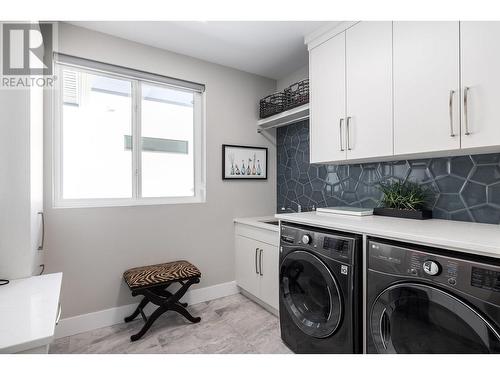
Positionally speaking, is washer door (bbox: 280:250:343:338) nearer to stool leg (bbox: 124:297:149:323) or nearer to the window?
stool leg (bbox: 124:297:149:323)

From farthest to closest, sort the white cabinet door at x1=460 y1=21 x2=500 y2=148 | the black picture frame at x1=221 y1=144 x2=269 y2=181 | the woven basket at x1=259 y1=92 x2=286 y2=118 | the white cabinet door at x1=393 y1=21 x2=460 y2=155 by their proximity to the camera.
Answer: the black picture frame at x1=221 y1=144 x2=269 y2=181
the woven basket at x1=259 y1=92 x2=286 y2=118
the white cabinet door at x1=393 y1=21 x2=460 y2=155
the white cabinet door at x1=460 y1=21 x2=500 y2=148

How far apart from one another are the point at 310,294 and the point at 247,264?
1034 millimetres

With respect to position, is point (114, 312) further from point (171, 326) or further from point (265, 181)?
point (265, 181)

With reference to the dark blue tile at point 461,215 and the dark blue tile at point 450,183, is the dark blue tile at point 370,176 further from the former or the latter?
the dark blue tile at point 461,215

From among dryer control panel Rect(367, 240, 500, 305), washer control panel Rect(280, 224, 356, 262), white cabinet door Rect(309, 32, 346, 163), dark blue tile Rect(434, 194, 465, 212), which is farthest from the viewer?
white cabinet door Rect(309, 32, 346, 163)

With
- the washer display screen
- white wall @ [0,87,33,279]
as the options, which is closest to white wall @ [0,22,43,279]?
white wall @ [0,87,33,279]

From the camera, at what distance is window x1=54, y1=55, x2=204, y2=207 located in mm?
2102

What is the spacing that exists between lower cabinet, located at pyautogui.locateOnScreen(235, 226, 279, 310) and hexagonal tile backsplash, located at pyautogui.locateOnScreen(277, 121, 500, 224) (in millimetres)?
670

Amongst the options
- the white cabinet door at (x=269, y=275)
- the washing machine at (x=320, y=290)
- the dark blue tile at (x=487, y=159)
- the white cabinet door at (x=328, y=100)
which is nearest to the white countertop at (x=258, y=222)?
the white cabinet door at (x=269, y=275)

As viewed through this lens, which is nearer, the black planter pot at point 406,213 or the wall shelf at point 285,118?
the black planter pot at point 406,213

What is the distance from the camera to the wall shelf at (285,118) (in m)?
2.41

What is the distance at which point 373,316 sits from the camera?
4.23ft

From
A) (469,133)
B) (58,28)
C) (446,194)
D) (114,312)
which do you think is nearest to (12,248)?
(114,312)

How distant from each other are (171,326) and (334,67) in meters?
2.54
